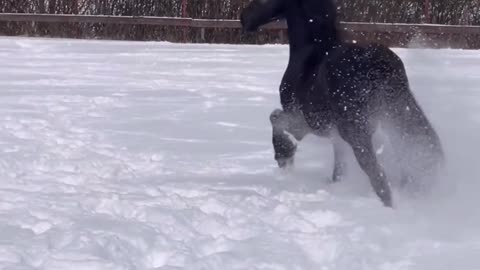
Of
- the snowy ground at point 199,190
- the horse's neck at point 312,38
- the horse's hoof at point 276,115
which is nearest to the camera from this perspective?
the snowy ground at point 199,190

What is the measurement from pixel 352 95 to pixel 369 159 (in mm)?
371

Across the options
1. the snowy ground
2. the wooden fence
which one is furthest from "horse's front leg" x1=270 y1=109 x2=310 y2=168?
the wooden fence

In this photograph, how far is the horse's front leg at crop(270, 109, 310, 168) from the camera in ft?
18.7

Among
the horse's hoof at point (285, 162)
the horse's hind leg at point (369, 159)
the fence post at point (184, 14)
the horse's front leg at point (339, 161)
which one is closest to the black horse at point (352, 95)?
the horse's hind leg at point (369, 159)

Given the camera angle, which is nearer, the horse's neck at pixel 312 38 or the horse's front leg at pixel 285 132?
the horse's neck at pixel 312 38

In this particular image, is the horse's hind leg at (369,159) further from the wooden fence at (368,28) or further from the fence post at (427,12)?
the fence post at (427,12)

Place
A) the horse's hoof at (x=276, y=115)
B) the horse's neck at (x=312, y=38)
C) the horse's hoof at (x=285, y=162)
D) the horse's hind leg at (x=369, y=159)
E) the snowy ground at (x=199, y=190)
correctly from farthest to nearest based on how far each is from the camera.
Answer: the horse's hoof at (x=285, y=162) → the horse's hoof at (x=276, y=115) → the horse's neck at (x=312, y=38) → the horse's hind leg at (x=369, y=159) → the snowy ground at (x=199, y=190)

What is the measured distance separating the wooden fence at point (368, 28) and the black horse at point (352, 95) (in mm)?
10922

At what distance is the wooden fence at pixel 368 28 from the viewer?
16578 mm

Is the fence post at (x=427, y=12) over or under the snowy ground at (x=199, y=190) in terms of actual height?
under

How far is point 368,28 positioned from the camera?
54.1ft

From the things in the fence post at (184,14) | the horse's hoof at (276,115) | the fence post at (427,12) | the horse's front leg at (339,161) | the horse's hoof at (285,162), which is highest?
the horse's hoof at (276,115)

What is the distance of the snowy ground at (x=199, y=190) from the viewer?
398 centimetres

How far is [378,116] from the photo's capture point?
16.8 ft
